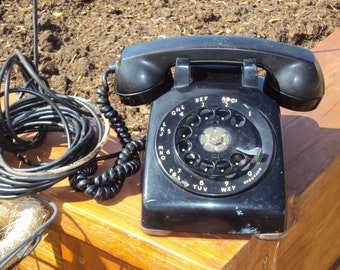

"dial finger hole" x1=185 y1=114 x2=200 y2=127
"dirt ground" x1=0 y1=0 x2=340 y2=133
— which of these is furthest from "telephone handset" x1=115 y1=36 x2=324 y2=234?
"dirt ground" x1=0 y1=0 x2=340 y2=133

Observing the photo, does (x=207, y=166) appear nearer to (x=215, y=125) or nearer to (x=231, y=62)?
(x=215, y=125)

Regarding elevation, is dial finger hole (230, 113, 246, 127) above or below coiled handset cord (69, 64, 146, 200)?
above

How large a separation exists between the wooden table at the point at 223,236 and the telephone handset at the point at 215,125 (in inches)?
1.6

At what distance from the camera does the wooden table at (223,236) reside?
3.74 feet

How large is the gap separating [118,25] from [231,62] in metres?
0.84

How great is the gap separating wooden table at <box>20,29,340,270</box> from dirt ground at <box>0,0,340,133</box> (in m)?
0.39

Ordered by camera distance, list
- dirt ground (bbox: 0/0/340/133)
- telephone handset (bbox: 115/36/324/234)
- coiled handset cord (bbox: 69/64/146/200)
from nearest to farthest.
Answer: telephone handset (bbox: 115/36/324/234), coiled handset cord (bbox: 69/64/146/200), dirt ground (bbox: 0/0/340/133)

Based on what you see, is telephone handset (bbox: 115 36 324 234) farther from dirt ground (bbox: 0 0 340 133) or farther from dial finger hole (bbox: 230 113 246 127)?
dirt ground (bbox: 0 0 340 133)

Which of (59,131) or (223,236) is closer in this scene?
(223,236)

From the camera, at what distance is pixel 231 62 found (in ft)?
3.92

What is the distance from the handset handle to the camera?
120 cm

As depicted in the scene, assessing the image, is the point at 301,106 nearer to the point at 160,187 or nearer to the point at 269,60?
the point at 269,60

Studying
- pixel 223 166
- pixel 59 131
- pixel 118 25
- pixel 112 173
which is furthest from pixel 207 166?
pixel 118 25

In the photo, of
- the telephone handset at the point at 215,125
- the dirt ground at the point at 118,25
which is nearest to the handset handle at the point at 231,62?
the telephone handset at the point at 215,125
